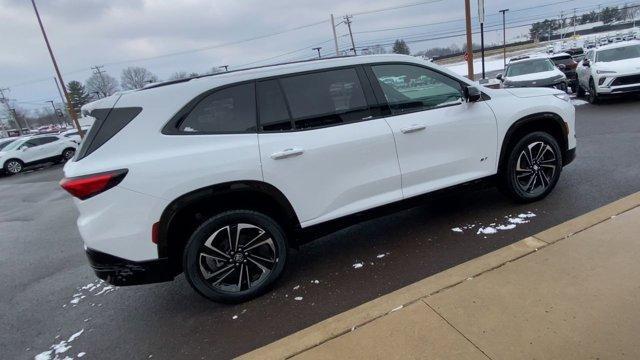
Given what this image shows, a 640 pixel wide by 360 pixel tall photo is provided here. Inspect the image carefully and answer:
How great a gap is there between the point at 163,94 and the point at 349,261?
7.20 ft

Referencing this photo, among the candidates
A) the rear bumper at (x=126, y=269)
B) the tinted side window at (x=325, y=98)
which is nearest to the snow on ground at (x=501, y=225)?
the tinted side window at (x=325, y=98)

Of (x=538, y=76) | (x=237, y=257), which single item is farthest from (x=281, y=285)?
(x=538, y=76)

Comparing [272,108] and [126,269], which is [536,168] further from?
[126,269]

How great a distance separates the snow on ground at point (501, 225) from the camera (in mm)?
4152

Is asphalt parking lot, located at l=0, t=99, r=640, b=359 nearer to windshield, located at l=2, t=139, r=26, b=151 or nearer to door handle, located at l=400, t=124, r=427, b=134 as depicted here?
door handle, located at l=400, t=124, r=427, b=134

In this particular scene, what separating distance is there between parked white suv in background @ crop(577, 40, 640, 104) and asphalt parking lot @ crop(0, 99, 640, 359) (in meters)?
6.11

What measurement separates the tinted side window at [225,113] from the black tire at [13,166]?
2212 cm

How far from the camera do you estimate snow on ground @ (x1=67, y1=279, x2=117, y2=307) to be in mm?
4148

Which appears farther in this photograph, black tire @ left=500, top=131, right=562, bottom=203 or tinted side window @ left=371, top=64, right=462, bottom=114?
black tire @ left=500, top=131, right=562, bottom=203

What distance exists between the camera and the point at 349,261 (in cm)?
400

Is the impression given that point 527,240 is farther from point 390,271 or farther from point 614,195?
point 614,195

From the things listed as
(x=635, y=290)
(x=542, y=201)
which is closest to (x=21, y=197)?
(x=542, y=201)

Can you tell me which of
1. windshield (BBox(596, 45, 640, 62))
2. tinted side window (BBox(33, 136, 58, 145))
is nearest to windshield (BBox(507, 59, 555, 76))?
windshield (BBox(596, 45, 640, 62))

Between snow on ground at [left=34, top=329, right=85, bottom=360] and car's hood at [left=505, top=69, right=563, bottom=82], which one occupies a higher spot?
car's hood at [left=505, top=69, right=563, bottom=82]
